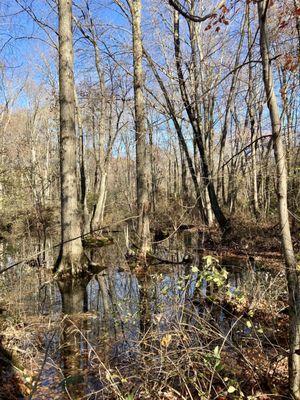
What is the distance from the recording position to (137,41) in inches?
449

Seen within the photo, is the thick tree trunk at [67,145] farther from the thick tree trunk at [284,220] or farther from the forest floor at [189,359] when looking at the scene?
the thick tree trunk at [284,220]

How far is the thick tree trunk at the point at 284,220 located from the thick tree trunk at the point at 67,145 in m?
7.08

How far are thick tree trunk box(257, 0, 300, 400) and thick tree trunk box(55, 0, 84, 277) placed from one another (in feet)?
23.2

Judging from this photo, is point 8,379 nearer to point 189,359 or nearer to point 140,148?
point 189,359

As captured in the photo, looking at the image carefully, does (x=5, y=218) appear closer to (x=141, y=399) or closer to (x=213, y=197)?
(x=213, y=197)

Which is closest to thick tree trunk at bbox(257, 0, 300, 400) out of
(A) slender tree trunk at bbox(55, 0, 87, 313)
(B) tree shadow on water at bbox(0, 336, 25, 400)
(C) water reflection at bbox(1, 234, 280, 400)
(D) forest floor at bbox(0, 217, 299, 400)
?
(D) forest floor at bbox(0, 217, 299, 400)

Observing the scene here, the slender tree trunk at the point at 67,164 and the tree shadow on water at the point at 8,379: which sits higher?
the slender tree trunk at the point at 67,164

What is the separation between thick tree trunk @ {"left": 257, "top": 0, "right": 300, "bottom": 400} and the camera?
286 centimetres

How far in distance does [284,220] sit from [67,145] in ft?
25.1

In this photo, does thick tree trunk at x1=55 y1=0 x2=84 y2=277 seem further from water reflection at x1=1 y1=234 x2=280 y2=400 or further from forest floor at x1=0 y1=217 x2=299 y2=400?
forest floor at x1=0 y1=217 x2=299 y2=400

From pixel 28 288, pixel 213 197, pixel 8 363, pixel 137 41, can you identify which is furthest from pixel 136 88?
pixel 8 363

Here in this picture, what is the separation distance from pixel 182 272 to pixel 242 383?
224 inches

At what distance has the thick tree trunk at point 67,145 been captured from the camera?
9.46 metres

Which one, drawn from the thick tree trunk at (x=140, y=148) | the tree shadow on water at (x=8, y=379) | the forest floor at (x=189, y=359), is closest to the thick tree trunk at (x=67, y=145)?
the thick tree trunk at (x=140, y=148)
